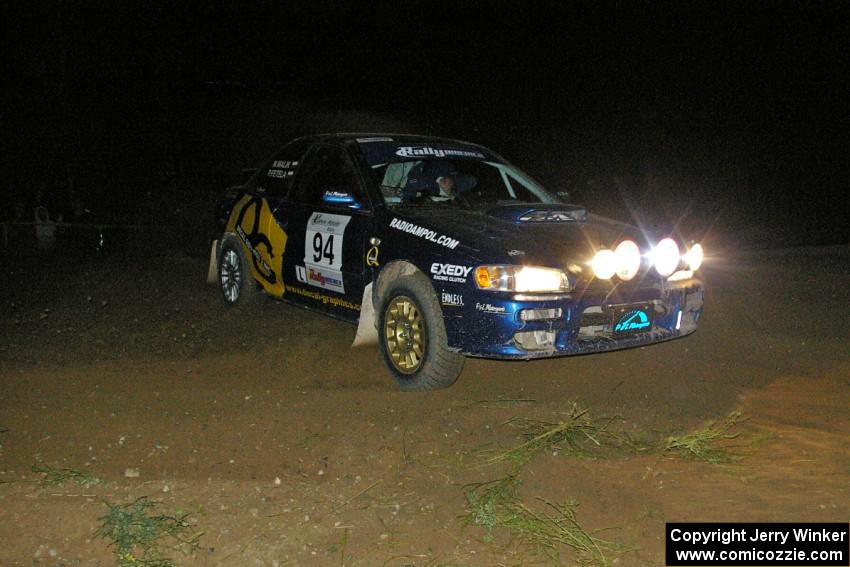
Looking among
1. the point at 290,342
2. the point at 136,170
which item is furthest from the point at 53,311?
the point at 136,170

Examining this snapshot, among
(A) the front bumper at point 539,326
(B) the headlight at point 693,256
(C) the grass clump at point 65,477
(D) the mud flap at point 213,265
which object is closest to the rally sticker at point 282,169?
(D) the mud flap at point 213,265

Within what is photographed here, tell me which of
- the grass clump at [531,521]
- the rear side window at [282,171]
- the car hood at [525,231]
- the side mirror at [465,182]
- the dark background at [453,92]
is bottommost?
the grass clump at [531,521]

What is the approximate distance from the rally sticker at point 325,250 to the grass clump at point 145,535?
Result: 2.72 meters

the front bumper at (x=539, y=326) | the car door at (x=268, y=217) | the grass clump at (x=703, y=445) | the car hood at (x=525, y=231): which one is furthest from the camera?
the car door at (x=268, y=217)

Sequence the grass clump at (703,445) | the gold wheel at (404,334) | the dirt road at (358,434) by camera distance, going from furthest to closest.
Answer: the gold wheel at (404,334) < the grass clump at (703,445) < the dirt road at (358,434)

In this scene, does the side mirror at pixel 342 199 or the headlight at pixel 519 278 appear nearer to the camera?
the headlight at pixel 519 278

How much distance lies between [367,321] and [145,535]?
103 inches

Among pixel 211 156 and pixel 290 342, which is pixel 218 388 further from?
pixel 211 156

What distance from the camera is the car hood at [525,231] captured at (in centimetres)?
514

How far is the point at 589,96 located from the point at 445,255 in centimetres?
1863

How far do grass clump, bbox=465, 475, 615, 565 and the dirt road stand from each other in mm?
52

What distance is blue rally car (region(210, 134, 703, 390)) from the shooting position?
511 cm

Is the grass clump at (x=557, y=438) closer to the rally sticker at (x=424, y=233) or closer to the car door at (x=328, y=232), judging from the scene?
the rally sticker at (x=424, y=233)

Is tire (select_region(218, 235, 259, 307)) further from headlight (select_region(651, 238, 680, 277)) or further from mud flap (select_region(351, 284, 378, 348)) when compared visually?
headlight (select_region(651, 238, 680, 277))
